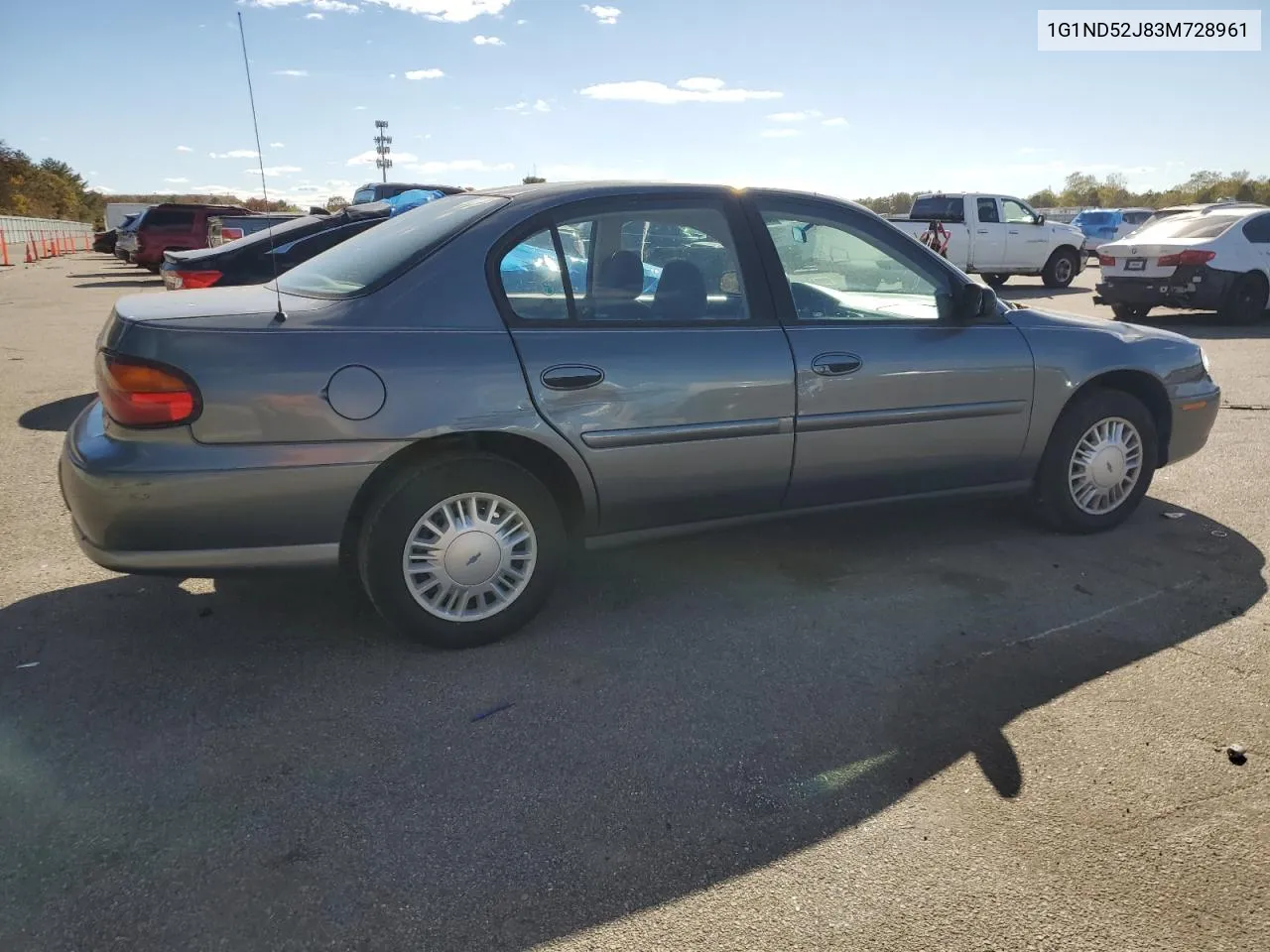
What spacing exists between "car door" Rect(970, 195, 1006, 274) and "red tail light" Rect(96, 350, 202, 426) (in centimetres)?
1839

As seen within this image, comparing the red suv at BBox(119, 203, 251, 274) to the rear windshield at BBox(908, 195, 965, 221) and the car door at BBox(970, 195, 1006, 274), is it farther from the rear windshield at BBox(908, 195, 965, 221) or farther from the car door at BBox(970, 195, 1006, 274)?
the car door at BBox(970, 195, 1006, 274)

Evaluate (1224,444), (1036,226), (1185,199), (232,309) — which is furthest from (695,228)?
(1185,199)

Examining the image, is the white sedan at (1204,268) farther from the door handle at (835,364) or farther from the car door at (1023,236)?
the door handle at (835,364)

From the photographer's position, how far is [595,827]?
8.20ft

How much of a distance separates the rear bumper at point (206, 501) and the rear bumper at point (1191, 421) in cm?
396

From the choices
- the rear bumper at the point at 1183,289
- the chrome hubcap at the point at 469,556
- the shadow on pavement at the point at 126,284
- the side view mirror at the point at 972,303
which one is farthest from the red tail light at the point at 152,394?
the shadow on pavement at the point at 126,284

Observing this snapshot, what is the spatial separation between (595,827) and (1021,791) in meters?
1.21

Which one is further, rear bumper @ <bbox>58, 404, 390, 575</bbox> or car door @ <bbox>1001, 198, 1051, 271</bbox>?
car door @ <bbox>1001, 198, 1051, 271</bbox>

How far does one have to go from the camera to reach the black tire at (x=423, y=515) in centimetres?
326

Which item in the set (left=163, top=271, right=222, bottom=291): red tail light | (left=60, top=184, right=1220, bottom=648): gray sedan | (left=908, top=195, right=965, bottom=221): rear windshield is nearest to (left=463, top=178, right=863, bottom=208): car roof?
(left=60, top=184, right=1220, bottom=648): gray sedan

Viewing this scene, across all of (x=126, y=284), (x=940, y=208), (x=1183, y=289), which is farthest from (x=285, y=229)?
(x=126, y=284)

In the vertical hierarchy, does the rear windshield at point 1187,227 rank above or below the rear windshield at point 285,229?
below

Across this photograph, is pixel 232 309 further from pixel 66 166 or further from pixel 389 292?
pixel 66 166

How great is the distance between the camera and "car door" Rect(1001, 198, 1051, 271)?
755 inches
